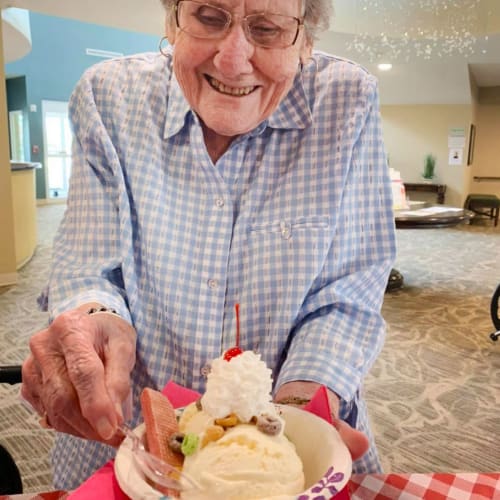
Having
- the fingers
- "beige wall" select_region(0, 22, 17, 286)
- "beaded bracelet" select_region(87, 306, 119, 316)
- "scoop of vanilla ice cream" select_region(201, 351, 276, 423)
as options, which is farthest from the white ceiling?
"scoop of vanilla ice cream" select_region(201, 351, 276, 423)

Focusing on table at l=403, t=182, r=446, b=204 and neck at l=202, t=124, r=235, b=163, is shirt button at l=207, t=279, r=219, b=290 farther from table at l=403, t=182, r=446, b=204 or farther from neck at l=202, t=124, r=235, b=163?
table at l=403, t=182, r=446, b=204

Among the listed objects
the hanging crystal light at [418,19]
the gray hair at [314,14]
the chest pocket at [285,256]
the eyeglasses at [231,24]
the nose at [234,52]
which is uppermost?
the hanging crystal light at [418,19]

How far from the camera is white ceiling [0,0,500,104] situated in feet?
22.8

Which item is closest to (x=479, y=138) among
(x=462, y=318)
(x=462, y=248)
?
(x=462, y=248)

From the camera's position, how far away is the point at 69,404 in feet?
2.35

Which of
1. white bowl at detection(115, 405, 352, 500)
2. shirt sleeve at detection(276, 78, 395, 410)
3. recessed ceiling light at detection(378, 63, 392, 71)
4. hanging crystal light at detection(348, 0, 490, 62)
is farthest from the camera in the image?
recessed ceiling light at detection(378, 63, 392, 71)

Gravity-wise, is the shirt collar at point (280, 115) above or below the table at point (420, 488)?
above

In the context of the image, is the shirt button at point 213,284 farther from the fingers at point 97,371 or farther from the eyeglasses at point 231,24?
the eyeglasses at point 231,24

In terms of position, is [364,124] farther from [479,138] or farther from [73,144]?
[479,138]

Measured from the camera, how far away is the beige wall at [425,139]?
12.5 metres

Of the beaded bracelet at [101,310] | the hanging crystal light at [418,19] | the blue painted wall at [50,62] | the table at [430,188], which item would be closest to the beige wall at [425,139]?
the table at [430,188]

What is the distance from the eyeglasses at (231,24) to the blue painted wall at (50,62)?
1331cm

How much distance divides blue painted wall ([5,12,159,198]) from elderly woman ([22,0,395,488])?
1323 cm

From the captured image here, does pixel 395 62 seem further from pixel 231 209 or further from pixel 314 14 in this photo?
pixel 231 209
